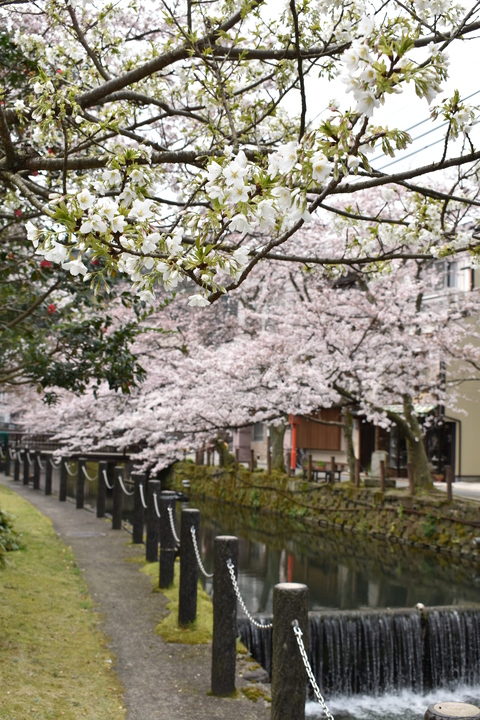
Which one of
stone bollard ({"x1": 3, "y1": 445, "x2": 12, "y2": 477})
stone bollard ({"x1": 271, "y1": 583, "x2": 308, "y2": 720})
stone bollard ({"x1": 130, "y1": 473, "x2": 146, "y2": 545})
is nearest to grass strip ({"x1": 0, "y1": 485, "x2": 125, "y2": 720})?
stone bollard ({"x1": 271, "y1": 583, "x2": 308, "y2": 720})

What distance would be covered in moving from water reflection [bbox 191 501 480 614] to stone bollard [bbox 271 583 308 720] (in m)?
7.35

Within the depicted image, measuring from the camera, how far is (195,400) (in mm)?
19516

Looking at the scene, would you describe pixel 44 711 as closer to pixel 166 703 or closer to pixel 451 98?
pixel 166 703

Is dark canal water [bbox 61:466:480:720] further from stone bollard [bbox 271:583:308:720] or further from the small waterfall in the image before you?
stone bollard [bbox 271:583:308:720]

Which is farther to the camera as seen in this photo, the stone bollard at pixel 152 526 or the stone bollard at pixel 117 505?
the stone bollard at pixel 117 505

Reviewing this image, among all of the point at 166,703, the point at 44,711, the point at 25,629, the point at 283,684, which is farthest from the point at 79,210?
the point at 25,629

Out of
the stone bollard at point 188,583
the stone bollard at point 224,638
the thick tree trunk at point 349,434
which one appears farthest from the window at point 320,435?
the stone bollard at point 224,638

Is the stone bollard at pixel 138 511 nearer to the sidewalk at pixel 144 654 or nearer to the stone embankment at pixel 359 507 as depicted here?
the sidewalk at pixel 144 654

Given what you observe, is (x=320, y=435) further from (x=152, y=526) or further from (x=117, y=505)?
(x=152, y=526)

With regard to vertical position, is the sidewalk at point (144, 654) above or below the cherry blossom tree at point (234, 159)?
below

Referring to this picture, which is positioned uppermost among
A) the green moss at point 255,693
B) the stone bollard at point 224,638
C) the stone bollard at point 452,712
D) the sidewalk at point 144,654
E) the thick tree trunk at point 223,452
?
the thick tree trunk at point 223,452

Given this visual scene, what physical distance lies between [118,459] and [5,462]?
4594 millimetres

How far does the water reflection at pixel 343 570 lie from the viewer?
12.4m

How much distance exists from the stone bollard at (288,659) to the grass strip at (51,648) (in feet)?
4.42
